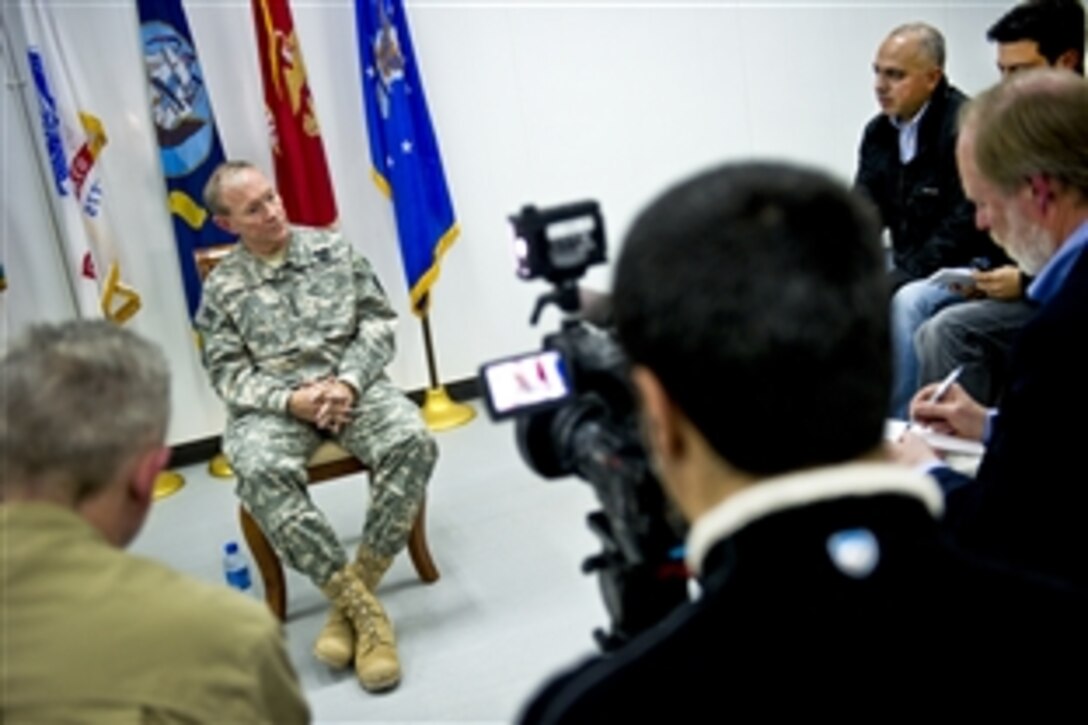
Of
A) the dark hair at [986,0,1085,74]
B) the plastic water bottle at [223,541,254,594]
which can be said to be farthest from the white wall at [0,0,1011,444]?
the plastic water bottle at [223,541,254,594]

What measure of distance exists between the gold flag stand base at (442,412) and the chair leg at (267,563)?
138 centimetres

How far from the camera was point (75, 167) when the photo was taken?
349 cm

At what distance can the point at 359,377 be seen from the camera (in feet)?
9.03

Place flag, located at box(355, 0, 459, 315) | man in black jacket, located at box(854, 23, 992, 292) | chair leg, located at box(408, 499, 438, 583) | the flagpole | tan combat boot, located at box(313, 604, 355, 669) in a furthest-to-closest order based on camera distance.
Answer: the flagpole
flag, located at box(355, 0, 459, 315)
man in black jacket, located at box(854, 23, 992, 292)
chair leg, located at box(408, 499, 438, 583)
tan combat boot, located at box(313, 604, 355, 669)

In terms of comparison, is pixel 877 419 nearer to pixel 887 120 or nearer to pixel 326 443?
pixel 326 443

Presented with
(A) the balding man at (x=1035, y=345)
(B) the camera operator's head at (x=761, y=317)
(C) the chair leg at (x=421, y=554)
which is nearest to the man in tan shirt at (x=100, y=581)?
(B) the camera operator's head at (x=761, y=317)

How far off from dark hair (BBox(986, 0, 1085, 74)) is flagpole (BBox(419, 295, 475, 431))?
2.23 meters

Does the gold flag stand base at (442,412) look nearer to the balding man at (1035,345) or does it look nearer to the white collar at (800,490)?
the balding man at (1035,345)

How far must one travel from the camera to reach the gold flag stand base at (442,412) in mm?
4039

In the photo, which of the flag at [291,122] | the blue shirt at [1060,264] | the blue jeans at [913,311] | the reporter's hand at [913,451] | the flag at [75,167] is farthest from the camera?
the flag at [291,122]

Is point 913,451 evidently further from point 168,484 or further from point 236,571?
point 168,484

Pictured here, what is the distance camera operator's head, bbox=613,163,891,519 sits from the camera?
644 millimetres

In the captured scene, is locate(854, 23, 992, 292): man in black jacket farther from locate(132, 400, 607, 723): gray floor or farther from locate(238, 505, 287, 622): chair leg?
locate(238, 505, 287, 622): chair leg

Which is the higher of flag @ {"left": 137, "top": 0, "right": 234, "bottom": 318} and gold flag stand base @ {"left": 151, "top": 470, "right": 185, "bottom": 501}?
flag @ {"left": 137, "top": 0, "right": 234, "bottom": 318}
